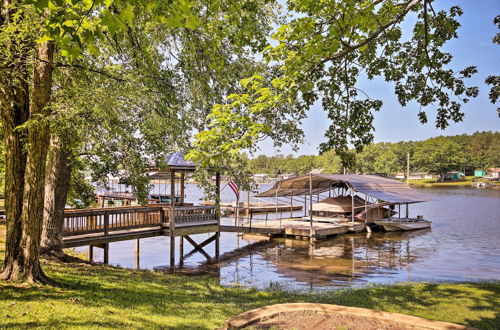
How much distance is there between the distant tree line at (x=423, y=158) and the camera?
131 metres

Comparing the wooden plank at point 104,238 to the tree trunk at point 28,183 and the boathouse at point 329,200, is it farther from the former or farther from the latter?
the boathouse at point 329,200

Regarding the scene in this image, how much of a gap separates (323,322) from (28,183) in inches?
246

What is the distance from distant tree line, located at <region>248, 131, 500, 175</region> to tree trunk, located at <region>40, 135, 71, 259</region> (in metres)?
101

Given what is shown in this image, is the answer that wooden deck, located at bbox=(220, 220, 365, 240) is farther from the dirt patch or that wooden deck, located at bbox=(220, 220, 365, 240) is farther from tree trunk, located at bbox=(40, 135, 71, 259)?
the dirt patch

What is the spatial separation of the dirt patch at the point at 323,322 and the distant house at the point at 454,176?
146 metres

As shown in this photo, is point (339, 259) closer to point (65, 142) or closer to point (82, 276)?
point (82, 276)

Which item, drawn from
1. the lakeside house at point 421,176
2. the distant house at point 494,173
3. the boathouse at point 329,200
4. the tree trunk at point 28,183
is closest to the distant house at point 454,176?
the lakeside house at point 421,176

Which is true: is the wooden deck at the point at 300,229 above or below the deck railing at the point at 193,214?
below

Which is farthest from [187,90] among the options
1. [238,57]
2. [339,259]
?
[339,259]

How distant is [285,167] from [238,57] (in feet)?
561

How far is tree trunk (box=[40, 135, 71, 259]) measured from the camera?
1263 cm

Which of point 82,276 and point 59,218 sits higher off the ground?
point 59,218

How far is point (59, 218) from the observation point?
1311 cm

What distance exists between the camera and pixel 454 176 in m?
145
